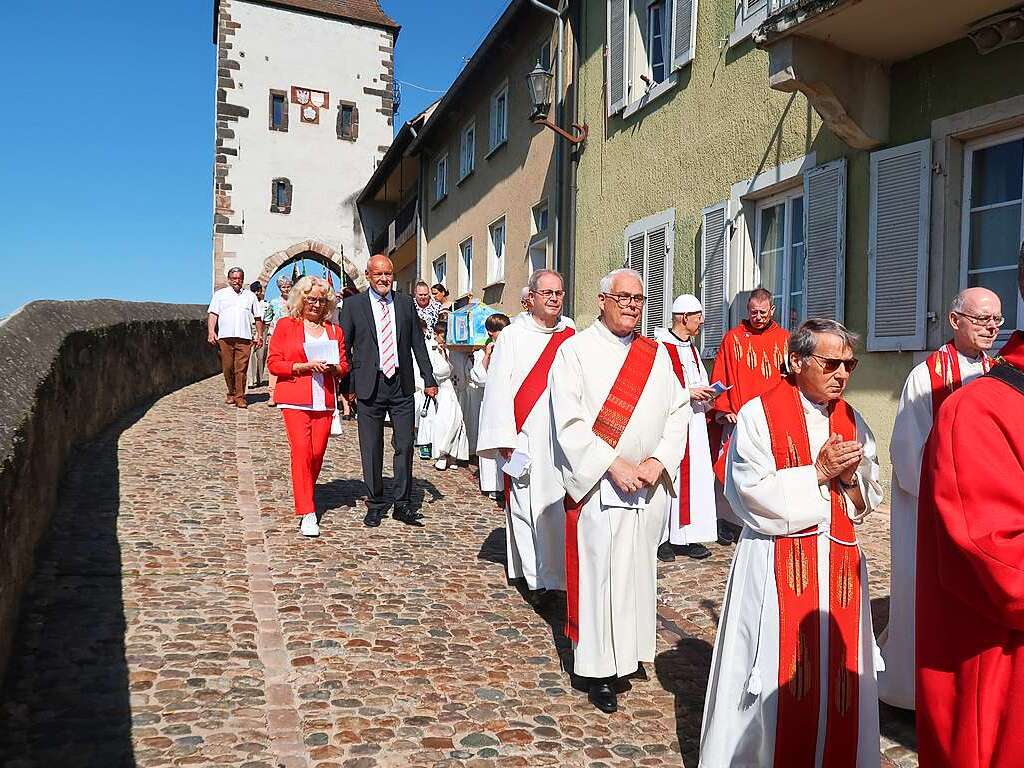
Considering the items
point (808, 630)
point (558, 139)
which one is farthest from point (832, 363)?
point (558, 139)

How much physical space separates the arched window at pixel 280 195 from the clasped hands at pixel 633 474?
30764 mm

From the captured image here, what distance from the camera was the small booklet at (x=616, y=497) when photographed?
384 cm

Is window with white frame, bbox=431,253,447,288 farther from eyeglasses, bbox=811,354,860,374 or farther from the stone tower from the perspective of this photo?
eyeglasses, bbox=811,354,860,374

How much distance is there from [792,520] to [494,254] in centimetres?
1519

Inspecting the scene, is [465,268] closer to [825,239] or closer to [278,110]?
[825,239]

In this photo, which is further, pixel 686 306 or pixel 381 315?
pixel 381 315

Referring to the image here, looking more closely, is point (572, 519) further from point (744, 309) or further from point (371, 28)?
point (371, 28)

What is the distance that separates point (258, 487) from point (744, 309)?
5067mm

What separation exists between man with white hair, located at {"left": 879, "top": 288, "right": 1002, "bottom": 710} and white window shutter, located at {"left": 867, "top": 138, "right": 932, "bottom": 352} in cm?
295

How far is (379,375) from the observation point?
23.3 ft

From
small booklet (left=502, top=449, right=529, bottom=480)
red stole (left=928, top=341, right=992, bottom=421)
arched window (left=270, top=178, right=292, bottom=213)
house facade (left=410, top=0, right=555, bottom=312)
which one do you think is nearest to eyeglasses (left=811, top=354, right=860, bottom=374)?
red stole (left=928, top=341, right=992, bottom=421)

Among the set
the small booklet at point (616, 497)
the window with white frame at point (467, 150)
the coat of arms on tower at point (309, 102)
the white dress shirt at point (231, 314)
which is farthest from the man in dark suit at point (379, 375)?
the coat of arms on tower at point (309, 102)

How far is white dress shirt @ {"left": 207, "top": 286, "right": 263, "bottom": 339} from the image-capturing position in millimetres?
13148

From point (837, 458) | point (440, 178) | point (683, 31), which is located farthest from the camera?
point (440, 178)
